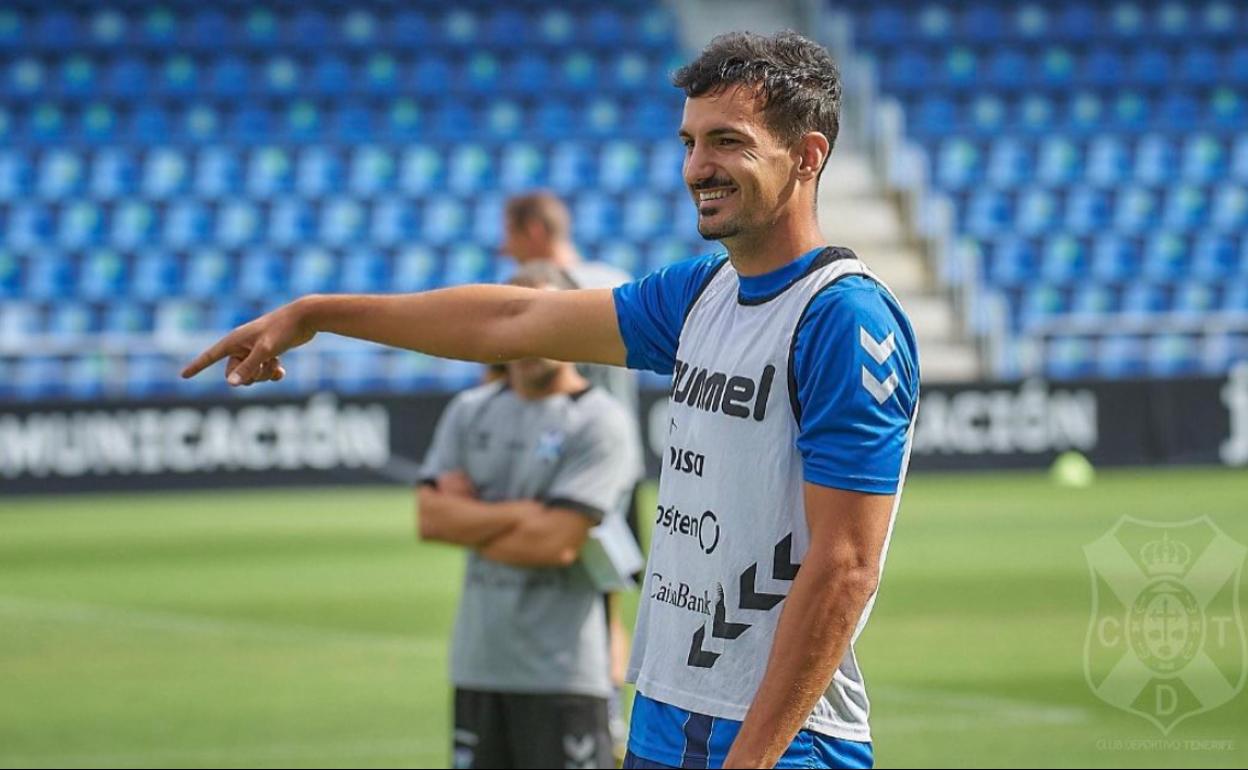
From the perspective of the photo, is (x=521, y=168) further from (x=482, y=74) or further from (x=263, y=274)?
(x=263, y=274)

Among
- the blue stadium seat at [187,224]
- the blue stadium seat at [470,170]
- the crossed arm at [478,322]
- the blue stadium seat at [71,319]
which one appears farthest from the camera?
the blue stadium seat at [470,170]

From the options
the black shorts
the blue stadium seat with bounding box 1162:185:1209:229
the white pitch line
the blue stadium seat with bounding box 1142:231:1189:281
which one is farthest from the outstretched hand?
the blue stadium seat with bounding box 1162:185:1209:229

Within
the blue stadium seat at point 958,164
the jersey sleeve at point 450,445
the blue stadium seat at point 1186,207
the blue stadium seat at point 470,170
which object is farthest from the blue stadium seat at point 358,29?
the jersey sleeve at point 450,445

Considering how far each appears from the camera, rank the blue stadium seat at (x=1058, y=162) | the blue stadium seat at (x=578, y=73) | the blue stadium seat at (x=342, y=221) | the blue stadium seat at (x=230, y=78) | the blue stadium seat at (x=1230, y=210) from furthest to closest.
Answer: the blue stadium seat at (x=578, y=73) < the blue stadium seat at (x=1058, y=162) < the blue stadium seat at (x=230, y=78) < the blue stadium seat at (x=1230, y=210) < the blue stadium seat at (x=342, y=221)

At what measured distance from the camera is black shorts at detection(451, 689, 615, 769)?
5609mm

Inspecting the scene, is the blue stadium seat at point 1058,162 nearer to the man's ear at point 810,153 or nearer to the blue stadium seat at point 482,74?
A: the blue stadium seat at point 482,74

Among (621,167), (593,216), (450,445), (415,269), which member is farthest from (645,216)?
(450,445)

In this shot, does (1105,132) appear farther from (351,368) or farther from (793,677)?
(793,677)

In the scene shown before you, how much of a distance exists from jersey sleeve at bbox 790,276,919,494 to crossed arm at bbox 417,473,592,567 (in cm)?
246

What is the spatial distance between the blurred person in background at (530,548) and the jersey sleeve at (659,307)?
1.90 meters

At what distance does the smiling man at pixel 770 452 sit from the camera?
318cm

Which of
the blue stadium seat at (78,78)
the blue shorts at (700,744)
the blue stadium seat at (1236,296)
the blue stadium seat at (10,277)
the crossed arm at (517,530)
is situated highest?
the blue stadium seat at (78,78)

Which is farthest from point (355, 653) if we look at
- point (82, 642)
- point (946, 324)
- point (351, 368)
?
point (946, 324)

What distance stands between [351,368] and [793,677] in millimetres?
19107
